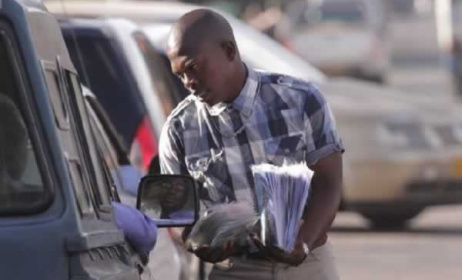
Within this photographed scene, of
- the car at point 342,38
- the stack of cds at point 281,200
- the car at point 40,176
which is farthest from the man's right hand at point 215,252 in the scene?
the car at point 342,38

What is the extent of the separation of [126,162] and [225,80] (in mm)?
2833

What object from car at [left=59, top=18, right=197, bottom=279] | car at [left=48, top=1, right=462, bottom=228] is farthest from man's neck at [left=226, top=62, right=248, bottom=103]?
car at [left=48, top=1, right=462, bottom=228]

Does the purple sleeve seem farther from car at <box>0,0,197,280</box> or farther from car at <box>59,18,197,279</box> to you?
car at <box>59,18,197,279</box>

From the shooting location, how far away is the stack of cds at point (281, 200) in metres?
5.36

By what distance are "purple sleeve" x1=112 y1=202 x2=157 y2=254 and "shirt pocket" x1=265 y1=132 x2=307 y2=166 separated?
698mm

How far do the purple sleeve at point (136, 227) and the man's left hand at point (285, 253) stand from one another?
1.01 ft

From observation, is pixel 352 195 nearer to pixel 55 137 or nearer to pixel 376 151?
pixel 376 151

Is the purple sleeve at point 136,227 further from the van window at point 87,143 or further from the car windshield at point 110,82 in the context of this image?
the car windshield at point 110,82

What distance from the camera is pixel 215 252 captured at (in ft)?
18.9

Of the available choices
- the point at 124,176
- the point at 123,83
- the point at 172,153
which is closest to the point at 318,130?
the point at 172,153

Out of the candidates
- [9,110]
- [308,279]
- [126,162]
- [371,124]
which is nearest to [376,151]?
[371,124]

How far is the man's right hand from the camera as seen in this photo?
18.8 feet

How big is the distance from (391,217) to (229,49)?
11405 millimetres

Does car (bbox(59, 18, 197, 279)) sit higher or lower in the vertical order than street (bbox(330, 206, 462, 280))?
higher
